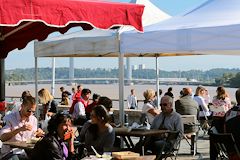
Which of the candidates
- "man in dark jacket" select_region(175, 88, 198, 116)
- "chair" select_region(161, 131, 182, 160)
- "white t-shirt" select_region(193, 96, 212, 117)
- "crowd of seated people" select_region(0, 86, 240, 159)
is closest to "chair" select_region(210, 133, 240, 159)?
"crowd of seated people" select_region(0, 86, 240, 159)

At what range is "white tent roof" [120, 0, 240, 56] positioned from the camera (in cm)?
824


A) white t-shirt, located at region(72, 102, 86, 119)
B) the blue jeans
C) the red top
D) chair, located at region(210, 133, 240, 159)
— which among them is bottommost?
the blue jeans

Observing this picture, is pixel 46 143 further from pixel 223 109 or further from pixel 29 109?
pixel 223 109

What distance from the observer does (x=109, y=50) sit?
9875mm

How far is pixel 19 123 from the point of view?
6777 mm

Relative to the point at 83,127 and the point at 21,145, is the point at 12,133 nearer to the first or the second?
the point at 21,145

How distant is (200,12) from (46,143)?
549 cm

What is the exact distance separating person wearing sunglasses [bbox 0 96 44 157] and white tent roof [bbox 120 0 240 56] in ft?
9.63

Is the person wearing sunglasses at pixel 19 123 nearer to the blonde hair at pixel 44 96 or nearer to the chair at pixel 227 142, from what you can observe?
the chair at pixel 227 142

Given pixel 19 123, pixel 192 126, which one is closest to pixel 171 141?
pixel 192 126

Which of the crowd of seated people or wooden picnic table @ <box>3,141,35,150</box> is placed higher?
the crowd of seated people

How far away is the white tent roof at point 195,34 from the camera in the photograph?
27.0ft

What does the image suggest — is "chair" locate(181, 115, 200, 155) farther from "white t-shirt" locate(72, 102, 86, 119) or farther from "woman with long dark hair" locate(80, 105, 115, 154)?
"woman with long dark hair" locate(80, 105, 115, 154)

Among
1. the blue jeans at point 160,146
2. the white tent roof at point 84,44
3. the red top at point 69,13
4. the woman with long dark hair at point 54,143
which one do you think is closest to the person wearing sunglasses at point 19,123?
the woman with long dark hair at point 54,143
